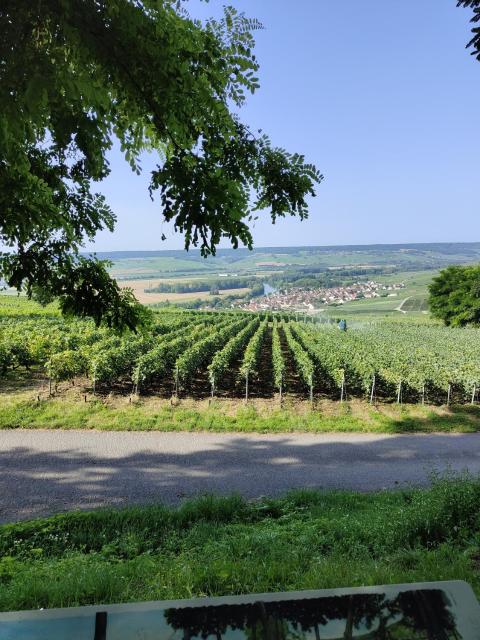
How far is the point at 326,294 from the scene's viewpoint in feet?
485

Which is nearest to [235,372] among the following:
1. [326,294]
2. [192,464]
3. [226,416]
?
[226,416]

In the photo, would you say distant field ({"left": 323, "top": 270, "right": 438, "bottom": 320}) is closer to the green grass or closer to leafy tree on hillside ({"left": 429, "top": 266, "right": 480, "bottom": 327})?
leafy tree on hillside ({"left": 429, "top": 266, "right": 480, "bottom": 327})

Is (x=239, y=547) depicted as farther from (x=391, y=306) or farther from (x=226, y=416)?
(x=391, y=306)

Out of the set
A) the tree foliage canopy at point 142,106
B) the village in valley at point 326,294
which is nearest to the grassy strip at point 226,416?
the tree foliage canopy at point 142,106

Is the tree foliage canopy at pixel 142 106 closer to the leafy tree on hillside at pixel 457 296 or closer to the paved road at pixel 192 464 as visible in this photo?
the paved road at pixel 192 464

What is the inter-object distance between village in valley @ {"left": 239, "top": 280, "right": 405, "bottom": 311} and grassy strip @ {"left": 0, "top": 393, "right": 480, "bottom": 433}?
9048 cm

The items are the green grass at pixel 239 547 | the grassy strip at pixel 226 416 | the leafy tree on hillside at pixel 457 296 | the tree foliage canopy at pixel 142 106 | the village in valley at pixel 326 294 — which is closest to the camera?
the tree foliage canopy at pixel 142 106

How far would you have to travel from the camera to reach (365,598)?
6.66 ft

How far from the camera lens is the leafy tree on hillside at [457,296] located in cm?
5841

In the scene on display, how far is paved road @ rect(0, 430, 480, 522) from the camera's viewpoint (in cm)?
995

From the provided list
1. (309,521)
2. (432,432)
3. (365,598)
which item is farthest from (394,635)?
(432,432)

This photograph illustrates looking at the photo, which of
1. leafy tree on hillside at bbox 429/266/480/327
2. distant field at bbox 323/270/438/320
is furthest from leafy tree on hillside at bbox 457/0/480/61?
distant field at bbox 323/270/438/320

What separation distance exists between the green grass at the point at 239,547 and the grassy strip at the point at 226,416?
6.11 metres

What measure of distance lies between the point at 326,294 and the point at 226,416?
135190 mm
